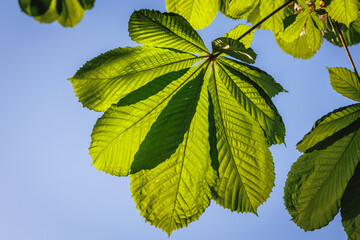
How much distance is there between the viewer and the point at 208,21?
132cm

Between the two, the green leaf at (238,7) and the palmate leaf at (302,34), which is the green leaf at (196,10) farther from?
the palmate leaf at (302,34)

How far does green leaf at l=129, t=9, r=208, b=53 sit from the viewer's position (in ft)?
3.28

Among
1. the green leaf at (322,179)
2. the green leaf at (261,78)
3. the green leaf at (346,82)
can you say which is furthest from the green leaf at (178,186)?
the green leaf at (346,82)

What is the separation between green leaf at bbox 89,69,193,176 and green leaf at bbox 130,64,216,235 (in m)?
0.08

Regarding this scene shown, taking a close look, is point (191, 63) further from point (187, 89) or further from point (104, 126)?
point (104, 126)

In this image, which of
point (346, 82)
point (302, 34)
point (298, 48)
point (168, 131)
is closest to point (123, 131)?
point (168, 131)

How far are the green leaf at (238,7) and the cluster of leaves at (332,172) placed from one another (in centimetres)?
52

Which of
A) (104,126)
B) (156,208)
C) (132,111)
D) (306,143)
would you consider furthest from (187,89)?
(306,143)

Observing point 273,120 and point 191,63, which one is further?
point 191,63

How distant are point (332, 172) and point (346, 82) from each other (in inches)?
15.2

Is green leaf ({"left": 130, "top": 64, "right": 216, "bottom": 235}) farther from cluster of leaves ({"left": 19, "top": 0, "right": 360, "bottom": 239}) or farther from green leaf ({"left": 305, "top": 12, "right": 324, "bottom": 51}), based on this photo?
green leaf ({"left": 305, "top": 12, "right": 324, "bottom": 51})

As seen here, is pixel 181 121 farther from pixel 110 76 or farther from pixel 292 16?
pixel 292 16

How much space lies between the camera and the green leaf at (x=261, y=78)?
1.03 m

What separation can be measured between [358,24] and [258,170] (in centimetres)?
146
